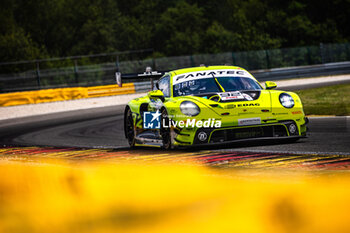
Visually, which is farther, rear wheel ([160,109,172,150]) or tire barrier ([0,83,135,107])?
tire barrier ([0,83,135,107])

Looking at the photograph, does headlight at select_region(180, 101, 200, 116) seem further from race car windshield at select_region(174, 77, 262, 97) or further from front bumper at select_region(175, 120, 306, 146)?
race car windshield at select_region(174, 77, 262, 97)

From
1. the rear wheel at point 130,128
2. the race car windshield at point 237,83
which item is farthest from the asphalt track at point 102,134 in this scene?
the race car windshield at point 237,83

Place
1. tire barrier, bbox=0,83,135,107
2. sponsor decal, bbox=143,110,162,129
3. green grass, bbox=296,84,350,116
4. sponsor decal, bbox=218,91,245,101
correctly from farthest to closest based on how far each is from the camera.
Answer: tire barrier, bbox=0,83,135,107
green grass, bbox=296,84,350,116
sponsor decal, bbox=143,110,162,129
sponsor decal, bbox=218,91,245,101

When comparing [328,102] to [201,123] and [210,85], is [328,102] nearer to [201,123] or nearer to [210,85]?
[210,85]

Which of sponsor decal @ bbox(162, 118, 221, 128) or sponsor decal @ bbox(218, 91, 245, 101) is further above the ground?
sponsor decal @ bbox(218, 91, 245, 101)

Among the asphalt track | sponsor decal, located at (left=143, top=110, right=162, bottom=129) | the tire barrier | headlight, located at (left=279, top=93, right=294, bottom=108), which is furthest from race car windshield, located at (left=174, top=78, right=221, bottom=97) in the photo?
the tire barrier

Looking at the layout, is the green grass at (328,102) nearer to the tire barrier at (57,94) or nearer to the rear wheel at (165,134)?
the rear wheel at (165,134)

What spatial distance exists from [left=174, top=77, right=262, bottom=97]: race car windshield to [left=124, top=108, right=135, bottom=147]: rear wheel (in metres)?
1.46

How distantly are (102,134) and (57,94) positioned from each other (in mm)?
14226

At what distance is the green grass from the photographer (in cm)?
1402

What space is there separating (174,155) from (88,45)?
51155 mm

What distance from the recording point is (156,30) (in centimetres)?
6234

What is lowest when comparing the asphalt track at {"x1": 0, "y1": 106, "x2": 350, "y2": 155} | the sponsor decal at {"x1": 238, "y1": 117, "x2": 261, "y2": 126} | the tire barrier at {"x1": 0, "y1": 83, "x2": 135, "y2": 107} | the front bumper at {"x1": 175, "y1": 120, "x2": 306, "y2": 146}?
the asphalt track at {"x1": 0, "y1": 106, "x2": 350, "y2": 155}

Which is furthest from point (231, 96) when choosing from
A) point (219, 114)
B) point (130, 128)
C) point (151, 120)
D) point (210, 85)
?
point (130, 128)
